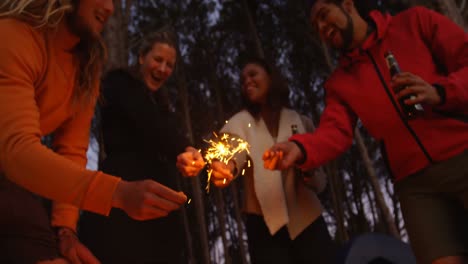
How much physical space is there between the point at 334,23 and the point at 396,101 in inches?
30.2

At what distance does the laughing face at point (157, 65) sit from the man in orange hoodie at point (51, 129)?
1.29m

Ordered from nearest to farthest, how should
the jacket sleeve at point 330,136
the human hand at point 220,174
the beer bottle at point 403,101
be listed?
the beer bottle at point 403,101 < the jacket sleeve at point 330,136 < the human hand at point 220,174

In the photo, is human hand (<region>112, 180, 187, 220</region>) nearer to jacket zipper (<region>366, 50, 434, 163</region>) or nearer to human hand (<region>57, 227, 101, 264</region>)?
human hand (<region>57, 227, 101, 264</region>)

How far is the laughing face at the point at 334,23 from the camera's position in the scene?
301 cm

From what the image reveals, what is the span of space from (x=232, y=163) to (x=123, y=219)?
1.15 m

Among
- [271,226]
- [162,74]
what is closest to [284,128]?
[271,226]

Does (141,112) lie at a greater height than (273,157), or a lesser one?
greater

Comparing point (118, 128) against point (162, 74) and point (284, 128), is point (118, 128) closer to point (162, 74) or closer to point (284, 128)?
point (162, 74)

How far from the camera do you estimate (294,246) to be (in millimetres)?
3402

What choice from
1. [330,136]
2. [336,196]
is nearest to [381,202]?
[336,196]

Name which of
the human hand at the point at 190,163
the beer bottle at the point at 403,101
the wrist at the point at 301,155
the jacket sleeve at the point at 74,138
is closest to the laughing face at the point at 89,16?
the jacket sleeve at the point at 74,138

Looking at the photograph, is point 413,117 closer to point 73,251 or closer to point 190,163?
point 190,163

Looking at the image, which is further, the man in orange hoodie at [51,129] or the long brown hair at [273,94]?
the long brown hair at [273,94]

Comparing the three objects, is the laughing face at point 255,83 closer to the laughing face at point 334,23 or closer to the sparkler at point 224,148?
the sparkler at point 224,148
